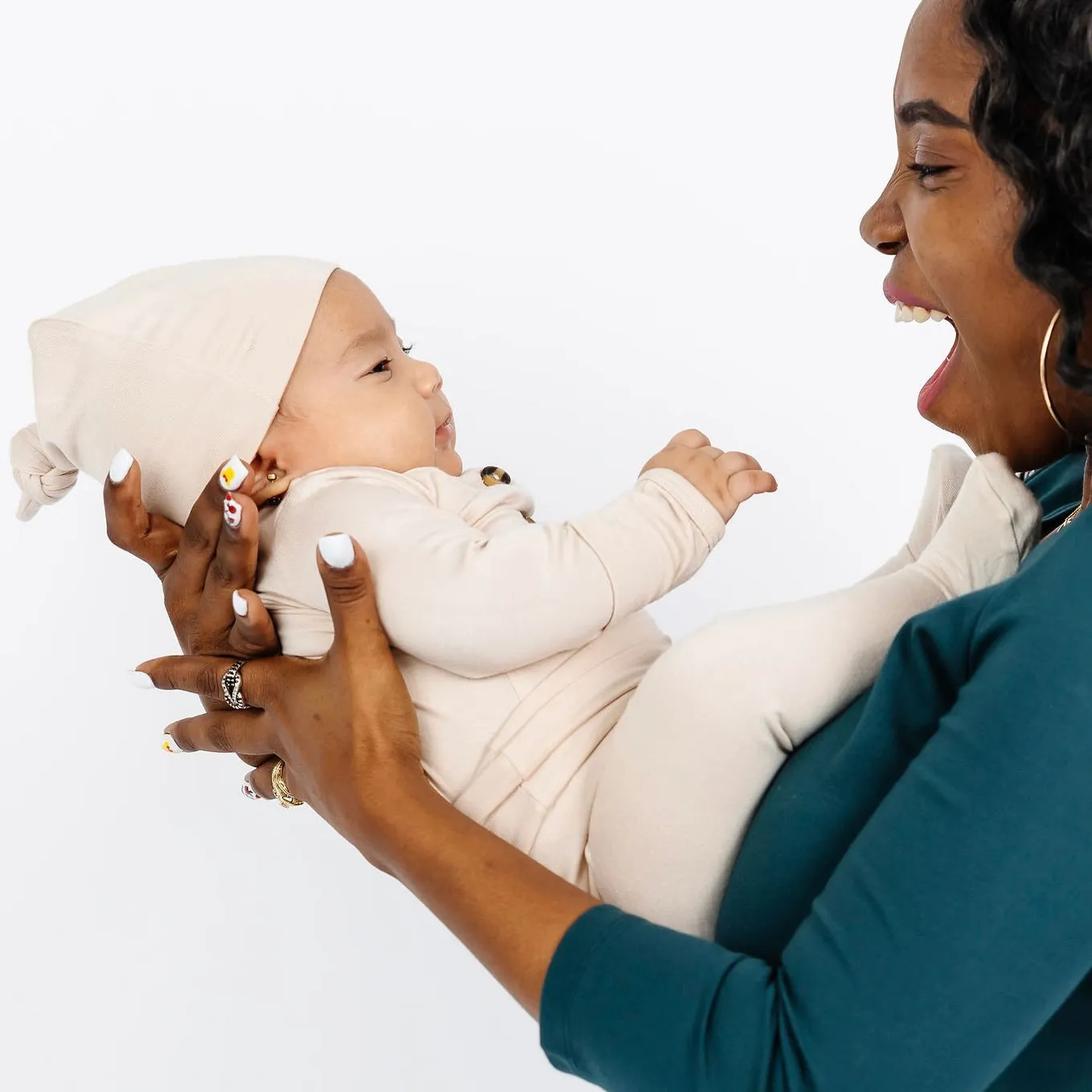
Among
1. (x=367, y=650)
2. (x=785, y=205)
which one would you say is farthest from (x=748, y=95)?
(x=367, y=650)

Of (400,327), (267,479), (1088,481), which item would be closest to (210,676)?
(267,479)

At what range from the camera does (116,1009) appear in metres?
2.83

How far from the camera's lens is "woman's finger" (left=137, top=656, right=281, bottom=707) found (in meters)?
1.62

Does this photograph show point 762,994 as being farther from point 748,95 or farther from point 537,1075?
point 748,95

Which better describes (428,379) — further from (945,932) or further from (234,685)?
(945,932)

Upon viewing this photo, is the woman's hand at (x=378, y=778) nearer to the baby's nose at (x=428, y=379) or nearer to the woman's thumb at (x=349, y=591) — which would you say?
the woman's thumb at (x=349, y=591)

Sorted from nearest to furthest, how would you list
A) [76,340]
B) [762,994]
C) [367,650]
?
1. [762,994]
2. [367,650]
3. [76,340]

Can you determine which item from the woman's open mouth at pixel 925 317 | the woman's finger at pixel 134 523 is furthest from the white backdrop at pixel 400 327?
the woman's open mouth at pixel 925 317

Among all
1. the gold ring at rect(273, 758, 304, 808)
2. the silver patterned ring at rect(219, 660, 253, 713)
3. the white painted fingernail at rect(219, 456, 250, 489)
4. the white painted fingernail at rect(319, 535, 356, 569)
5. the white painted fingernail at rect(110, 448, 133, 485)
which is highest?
the white painted fingernail at rect(110, 448, 133, 485)

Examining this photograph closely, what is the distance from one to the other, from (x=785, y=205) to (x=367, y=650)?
2180 mm

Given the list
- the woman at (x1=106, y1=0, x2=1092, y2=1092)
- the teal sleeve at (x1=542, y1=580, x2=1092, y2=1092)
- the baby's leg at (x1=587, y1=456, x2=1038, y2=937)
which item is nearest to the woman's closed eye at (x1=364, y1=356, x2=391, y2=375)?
the woman at (x1=106, y1=0, x2=1092, y2=1092)

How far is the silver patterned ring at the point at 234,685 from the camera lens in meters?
1.65

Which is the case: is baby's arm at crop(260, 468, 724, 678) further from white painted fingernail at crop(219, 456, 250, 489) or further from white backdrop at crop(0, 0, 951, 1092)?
white backdrop at crop(0, 0, 951, 1092)

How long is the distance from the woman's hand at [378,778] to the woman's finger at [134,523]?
0.54 feet
